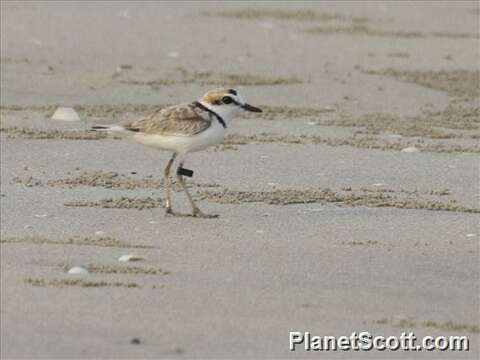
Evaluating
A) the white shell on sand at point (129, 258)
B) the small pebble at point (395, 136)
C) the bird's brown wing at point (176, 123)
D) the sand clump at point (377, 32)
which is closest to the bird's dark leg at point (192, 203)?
the bird's brown wing at point (176, 123)

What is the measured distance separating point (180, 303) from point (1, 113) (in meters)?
5.30

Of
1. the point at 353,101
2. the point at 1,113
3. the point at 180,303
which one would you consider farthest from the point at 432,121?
the point at 180,303

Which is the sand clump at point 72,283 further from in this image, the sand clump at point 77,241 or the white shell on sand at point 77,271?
the sand clump at point 77,241

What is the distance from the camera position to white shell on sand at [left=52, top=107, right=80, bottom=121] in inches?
418

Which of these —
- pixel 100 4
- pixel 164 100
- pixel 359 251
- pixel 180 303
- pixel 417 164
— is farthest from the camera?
pixel 100 4

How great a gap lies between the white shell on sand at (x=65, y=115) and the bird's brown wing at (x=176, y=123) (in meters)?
2.72

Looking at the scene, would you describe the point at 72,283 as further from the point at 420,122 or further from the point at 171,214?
the point at 420,122

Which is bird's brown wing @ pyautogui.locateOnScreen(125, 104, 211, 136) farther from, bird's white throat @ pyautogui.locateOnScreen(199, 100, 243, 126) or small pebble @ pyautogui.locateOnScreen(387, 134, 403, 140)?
small pebble @ pyautogui.locateOnScreen(387, 134, 403, 140)

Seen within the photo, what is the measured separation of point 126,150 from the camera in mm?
9672

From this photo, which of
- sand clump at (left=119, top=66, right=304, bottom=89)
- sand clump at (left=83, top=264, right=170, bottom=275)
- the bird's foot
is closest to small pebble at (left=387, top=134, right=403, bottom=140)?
sand clump at (left=119, top=66, right=304, bottom=89)

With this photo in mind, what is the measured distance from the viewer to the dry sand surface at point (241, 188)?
5609 mm

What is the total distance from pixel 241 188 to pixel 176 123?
792mm

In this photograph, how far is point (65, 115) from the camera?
10.6 m

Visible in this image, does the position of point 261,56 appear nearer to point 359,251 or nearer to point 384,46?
point 384,46
